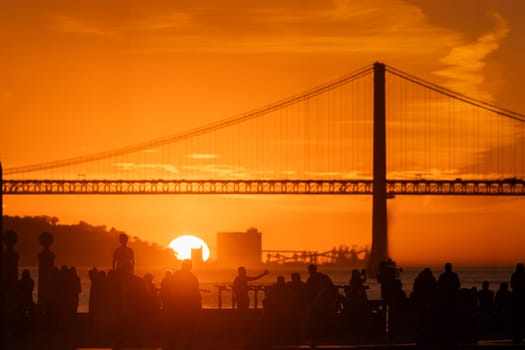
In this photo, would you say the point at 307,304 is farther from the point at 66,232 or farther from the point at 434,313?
the point at 66,232

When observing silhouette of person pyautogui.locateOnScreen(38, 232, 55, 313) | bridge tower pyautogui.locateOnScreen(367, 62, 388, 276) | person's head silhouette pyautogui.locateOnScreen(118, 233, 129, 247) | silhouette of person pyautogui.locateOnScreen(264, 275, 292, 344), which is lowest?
silhouette of person pyautogui.locateOnScreen(264, 275, 292, 344)

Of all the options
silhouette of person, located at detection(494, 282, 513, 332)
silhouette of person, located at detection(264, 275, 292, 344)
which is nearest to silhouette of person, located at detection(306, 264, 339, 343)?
silhouette of person, located at detection(264, 275, 292, 344)

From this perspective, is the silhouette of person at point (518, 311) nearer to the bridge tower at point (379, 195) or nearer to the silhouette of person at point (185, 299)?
the silhouette of person at point (185, 299)

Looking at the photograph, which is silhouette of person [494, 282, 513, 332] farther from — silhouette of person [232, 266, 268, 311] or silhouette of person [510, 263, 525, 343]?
silhouette of person [232, 266, 268, 311]

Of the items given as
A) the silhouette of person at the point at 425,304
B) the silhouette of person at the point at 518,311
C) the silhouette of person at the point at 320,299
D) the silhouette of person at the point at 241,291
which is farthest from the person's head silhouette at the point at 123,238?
the silhouette of person at the point at 518,311

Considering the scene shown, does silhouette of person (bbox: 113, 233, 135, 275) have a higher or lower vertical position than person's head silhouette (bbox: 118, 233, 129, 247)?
lower

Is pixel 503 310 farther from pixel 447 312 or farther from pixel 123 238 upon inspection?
pixel 123 238

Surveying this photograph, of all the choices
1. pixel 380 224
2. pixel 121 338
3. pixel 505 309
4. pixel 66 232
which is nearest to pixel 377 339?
pixel 505 309
